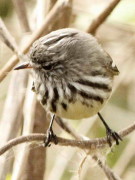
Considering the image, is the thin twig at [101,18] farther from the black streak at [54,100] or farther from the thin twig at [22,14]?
the black streak at [54,100]

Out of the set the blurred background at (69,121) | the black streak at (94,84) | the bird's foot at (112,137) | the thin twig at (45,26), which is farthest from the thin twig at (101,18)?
the bird's foot at (112,137)

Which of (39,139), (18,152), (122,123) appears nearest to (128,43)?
(122,123)

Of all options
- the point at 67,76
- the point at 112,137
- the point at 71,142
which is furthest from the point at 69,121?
the point at 71,142

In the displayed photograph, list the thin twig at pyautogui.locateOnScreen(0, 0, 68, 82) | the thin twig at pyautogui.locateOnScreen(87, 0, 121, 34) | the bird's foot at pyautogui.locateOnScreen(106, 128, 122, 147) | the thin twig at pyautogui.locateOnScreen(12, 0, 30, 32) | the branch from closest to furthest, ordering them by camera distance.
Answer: the branch, the bird's foot at pyautogui.locateOnScreen(106, 128, 122, 147), the thin twig at pyautogui.locateOnScreen(0, 0, 68, 82), the thin twig at pyautogui.locateOnScreen(87, 0, 121, 34), the thin twig at pyautogui.locateOnScreen(12, 0, 30, 32)

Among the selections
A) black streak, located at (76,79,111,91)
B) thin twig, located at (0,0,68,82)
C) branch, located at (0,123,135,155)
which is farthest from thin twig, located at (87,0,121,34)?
branch, located at (0,123,135,155)

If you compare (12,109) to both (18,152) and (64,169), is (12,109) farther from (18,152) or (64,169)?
(64,169)

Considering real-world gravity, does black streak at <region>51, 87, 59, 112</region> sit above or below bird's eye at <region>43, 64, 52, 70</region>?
below

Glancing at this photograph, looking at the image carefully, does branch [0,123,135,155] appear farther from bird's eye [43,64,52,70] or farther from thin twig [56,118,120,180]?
bird's eye [43,64,52,70]
